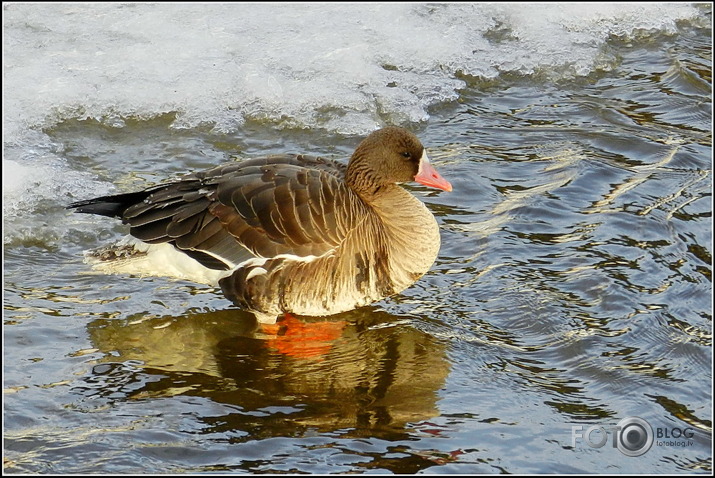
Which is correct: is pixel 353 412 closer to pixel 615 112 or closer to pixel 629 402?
pixel 629 402

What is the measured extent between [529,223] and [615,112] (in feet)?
8.05

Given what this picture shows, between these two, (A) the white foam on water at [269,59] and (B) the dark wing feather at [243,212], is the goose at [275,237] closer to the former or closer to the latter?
(B) the dark wing feather at [243,212]

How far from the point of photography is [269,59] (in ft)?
32.8

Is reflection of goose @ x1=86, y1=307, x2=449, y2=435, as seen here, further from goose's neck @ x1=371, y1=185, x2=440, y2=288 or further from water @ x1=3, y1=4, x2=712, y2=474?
goose's neck @ x1=371, y1=185, x2=440, y2=288

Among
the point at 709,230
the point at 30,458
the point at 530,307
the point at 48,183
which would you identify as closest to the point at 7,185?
the point at 48,183

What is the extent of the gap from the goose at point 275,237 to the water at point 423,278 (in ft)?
1.19

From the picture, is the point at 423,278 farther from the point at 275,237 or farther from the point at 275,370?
the point at 275,370

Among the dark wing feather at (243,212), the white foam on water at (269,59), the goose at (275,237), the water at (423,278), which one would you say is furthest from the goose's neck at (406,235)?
the white foam on water at (269,59)

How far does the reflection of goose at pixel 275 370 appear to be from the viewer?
5664 millimetres

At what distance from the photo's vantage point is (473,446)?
17.4 ft

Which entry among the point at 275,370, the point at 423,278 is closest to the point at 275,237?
the point at 275,370

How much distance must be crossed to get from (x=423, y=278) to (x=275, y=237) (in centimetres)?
138

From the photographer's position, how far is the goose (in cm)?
638

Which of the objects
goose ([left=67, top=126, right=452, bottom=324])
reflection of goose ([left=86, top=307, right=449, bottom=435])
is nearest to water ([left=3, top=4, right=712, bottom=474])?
reflection of goose ([left=86, top=307, right=449, bottom=435])
